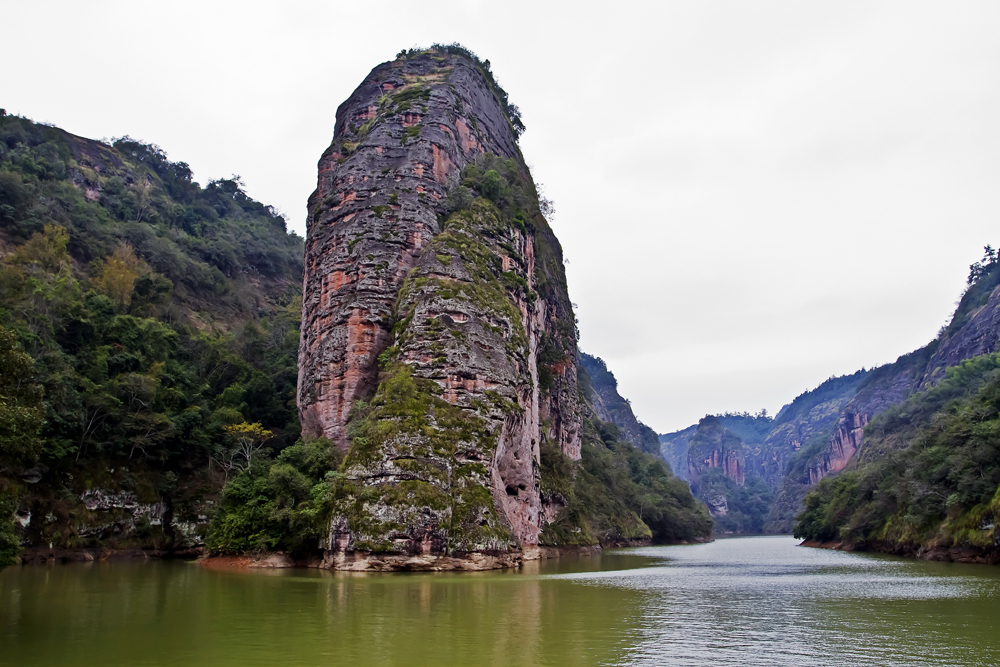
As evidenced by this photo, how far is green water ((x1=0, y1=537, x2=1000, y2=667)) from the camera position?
1203 cm

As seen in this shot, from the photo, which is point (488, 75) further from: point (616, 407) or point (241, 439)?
point (616, 407)

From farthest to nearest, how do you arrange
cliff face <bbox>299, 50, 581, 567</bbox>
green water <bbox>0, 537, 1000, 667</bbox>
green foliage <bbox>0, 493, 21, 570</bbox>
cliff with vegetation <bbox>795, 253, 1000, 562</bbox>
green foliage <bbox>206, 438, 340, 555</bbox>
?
cliff with vegetation <bbox>795, 253, 1000, 562</bbox> → green foliage <bbox>206, 438, 340, 555</bbox> → cliff face <bbox>299, 50, 581, 567</bbox> → green foliage <bbox>0, 493, 21, 570</bbox> → green water <bbox>0, 537, 1000, 667</bbox>

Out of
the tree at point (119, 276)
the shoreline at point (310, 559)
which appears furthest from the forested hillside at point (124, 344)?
the shoreline at point (310, 559)

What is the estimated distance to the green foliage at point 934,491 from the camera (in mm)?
39062

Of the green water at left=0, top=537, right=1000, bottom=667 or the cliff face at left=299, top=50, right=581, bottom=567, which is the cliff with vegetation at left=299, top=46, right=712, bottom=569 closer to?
the cliff face at left=299, top=50, right=581, bottom=567

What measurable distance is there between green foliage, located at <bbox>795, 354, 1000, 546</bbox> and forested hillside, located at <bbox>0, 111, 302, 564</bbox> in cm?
4580

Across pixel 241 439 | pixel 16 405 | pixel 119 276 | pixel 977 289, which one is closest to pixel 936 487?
pixel 241 439

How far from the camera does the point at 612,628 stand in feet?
49.8

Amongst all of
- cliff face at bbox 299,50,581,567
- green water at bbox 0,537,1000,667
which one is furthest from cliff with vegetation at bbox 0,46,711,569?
green water at bbox 0,537,1000,667

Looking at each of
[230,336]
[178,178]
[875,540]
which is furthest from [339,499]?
[178,178]

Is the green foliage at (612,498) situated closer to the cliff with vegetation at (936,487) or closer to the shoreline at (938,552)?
the cliff with vegetation at (936,487)

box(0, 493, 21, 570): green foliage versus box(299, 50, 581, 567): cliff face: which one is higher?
box(299, 50, 581, 567): cliff face

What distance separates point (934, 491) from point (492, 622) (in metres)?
40.3

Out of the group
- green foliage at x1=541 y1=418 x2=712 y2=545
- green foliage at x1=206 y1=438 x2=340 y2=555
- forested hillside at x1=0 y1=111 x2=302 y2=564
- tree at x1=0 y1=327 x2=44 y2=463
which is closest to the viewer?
tree at x1=0 y1=327 x2=44 y2=463
